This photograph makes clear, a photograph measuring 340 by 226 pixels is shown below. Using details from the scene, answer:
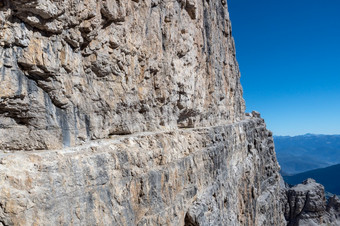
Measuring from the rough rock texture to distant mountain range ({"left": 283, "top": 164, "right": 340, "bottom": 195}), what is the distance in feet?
343

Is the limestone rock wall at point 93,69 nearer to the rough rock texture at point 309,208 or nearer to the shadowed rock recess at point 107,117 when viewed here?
the shadowed rock recess at point 107,117

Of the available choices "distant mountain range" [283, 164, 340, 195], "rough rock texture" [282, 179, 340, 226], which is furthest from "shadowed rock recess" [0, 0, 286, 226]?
"distant mountain range" [283, 164, 340, 195]

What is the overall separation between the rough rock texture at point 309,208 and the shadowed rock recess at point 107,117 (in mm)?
30557

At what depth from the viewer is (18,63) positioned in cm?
733

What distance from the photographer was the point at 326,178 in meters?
154

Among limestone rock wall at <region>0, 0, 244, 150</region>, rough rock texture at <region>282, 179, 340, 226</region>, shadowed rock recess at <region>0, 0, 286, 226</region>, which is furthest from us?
rough rock texture at <region>282, 179, 340, 226</region>

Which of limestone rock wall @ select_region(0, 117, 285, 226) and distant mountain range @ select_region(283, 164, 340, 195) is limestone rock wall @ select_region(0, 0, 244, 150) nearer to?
limestone rock wall @ select_region(0, 117, 285, 226)

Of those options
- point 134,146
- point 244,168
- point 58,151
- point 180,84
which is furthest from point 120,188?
point 244,168

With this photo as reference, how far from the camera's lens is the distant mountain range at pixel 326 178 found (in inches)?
5679

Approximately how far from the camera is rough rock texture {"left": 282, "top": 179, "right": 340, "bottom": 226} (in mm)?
43219

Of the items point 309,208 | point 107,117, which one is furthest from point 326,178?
point 107,117

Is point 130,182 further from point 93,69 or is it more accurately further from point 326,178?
point 326,178

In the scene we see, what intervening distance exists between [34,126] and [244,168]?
2036 centimetres

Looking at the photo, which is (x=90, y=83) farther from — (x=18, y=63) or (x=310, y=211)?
(x=310, y=211)
